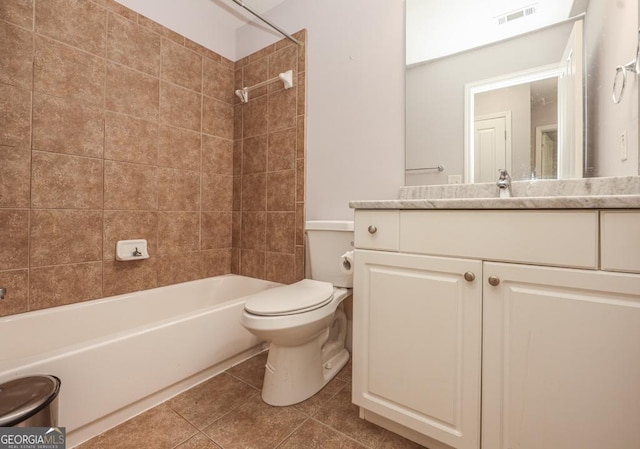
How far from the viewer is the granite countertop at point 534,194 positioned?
679mm

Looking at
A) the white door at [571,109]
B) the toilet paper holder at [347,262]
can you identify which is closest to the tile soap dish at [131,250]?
the toilet paper holder at [347,262]

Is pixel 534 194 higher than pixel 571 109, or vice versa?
pixel 571 109

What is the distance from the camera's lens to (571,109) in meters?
1.14

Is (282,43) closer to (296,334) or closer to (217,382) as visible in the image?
(296,334)

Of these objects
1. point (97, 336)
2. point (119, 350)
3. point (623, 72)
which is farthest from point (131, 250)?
point (623, 72)

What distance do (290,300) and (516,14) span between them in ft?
5.32

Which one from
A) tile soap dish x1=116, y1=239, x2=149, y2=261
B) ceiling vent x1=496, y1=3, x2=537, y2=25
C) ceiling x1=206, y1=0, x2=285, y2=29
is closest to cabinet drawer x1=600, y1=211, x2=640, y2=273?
ceiling vent x1=496, y1=3, x2=537, y2=25

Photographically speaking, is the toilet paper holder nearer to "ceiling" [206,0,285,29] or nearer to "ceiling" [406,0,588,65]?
"ceiling" [406,0,588,65]

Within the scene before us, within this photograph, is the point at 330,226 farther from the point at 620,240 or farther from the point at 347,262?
the point at 620,240

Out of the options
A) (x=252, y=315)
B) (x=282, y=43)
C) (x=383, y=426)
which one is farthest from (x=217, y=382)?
(x=282, y=43)

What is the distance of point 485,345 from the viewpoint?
818mm

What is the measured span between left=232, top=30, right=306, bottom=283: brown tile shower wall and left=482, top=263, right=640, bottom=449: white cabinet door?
1219mm

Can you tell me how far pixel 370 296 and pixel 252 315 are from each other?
1.62 ft

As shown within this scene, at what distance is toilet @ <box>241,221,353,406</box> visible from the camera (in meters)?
1.14
